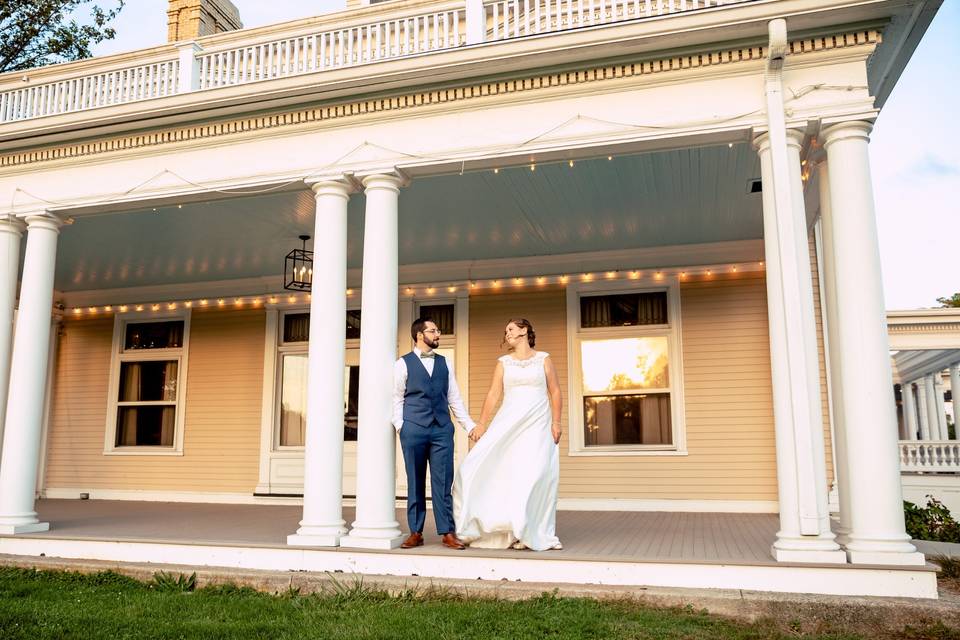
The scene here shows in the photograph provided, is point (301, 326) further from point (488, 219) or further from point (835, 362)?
point (835, 362)

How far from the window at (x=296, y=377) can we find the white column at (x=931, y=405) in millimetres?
17249

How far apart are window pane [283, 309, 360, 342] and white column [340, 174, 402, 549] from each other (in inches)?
174

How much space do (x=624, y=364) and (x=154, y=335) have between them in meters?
7.03

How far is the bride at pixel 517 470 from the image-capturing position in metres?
5.44

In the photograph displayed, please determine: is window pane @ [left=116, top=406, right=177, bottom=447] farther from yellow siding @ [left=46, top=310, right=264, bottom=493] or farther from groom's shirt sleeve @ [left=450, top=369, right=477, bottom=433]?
groom's shirt sleeve @ [left=450, top=369, right=477, bottom=433]

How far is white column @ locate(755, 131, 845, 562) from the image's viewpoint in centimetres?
471

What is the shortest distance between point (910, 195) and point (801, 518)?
3054 inches

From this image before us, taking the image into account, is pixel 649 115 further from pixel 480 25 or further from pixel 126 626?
pixel 126 626

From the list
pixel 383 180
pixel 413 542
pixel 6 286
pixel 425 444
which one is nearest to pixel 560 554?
pixel 413 542

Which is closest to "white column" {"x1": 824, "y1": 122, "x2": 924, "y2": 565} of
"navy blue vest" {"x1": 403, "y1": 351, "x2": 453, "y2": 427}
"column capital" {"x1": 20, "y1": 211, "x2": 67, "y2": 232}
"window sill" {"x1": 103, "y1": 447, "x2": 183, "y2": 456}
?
"navy blue vest" {"x1": 403, "y1": 351, "x2": 453, "y2": 427}

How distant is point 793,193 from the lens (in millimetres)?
5152

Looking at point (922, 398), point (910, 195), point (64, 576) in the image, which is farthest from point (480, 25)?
point (910, 195)

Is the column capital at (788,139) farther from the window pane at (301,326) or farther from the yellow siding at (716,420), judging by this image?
the window pane at (301,326)

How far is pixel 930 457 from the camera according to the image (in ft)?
52.4
